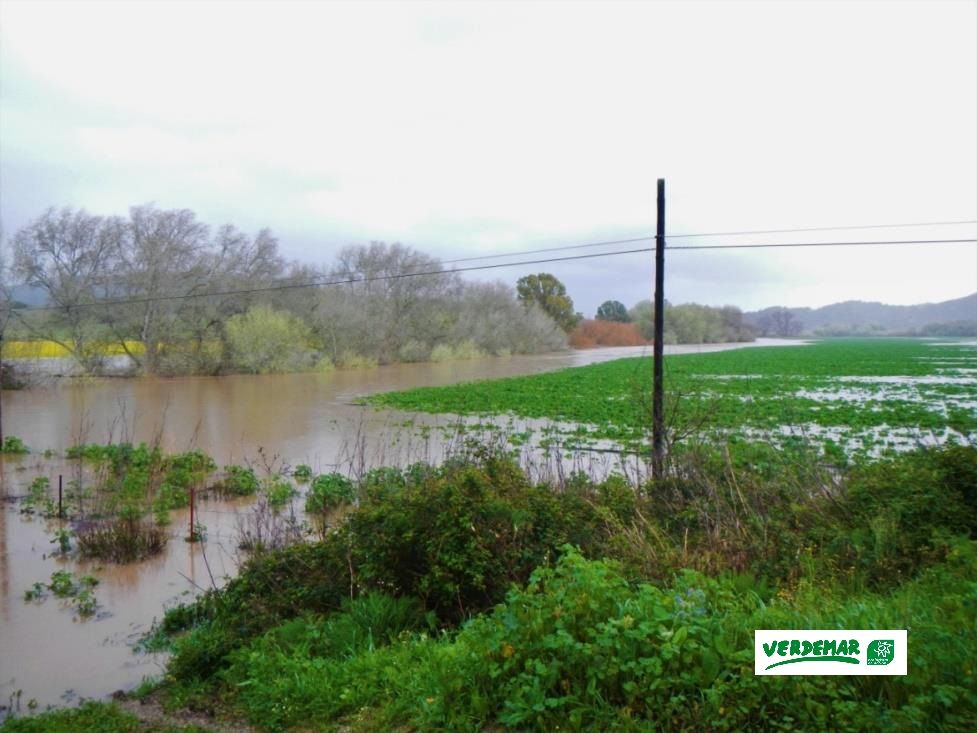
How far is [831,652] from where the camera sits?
11.3ft

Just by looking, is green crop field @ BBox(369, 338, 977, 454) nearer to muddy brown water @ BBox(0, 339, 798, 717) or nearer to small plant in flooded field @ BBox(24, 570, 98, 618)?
muddy brown water @ BBox(0, 339, 798, 717)

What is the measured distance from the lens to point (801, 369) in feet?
160

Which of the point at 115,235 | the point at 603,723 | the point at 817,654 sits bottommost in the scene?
the point at 603,723

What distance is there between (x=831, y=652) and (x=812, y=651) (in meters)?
0.10

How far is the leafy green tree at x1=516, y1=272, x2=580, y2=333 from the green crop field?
1798 inches

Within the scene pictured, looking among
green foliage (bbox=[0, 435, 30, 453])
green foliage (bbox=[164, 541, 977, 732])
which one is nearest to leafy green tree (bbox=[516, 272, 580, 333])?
green foliage (bbox=[0, 435, 30, 453])

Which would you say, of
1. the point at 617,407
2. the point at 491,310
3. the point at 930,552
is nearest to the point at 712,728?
the point at 930,552

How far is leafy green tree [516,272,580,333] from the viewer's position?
91000mm

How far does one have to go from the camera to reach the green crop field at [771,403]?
15605mm

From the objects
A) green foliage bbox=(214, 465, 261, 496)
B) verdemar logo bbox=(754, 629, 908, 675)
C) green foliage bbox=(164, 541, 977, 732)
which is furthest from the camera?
green foliage bbox=(214, 465, 261, 496)

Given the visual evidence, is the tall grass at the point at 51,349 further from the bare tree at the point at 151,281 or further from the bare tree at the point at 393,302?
the bare tree at the point at 393,302

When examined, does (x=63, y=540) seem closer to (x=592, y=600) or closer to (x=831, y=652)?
(x=592, y=600)

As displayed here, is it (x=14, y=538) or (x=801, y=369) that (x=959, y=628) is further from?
(x=801, y=369)

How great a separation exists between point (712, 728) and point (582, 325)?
317ft
